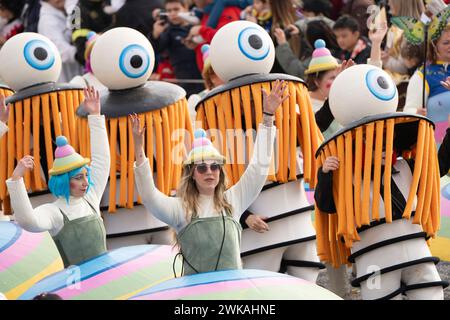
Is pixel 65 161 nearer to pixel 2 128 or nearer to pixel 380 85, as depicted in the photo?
pixel 2 128

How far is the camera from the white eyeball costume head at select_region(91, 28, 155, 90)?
8117mm

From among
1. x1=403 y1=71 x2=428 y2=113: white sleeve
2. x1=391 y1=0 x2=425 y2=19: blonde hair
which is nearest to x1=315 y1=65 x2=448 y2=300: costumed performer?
x1=403 y1=71 x2=428 y2=113: white sleeve

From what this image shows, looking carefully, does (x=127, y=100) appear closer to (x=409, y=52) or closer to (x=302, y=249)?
(x=302, y=249)

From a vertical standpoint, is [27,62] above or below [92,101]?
above

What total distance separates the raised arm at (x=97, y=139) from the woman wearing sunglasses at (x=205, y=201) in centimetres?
86

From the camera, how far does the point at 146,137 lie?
8031 mm

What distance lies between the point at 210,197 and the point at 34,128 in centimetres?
192

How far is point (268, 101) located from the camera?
273 inches

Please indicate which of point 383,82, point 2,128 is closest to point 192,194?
point 383,82

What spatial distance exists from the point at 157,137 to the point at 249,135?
2.14ft

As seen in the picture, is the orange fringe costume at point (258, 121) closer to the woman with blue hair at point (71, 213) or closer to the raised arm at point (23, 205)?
the woman with blue hair at point (71, 213)

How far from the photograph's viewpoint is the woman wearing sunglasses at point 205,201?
21.7 feet

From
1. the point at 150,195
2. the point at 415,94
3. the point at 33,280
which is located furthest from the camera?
the point at 415,94

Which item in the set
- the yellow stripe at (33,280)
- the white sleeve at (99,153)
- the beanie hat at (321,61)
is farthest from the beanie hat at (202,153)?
the beanie hat at (321,61)
